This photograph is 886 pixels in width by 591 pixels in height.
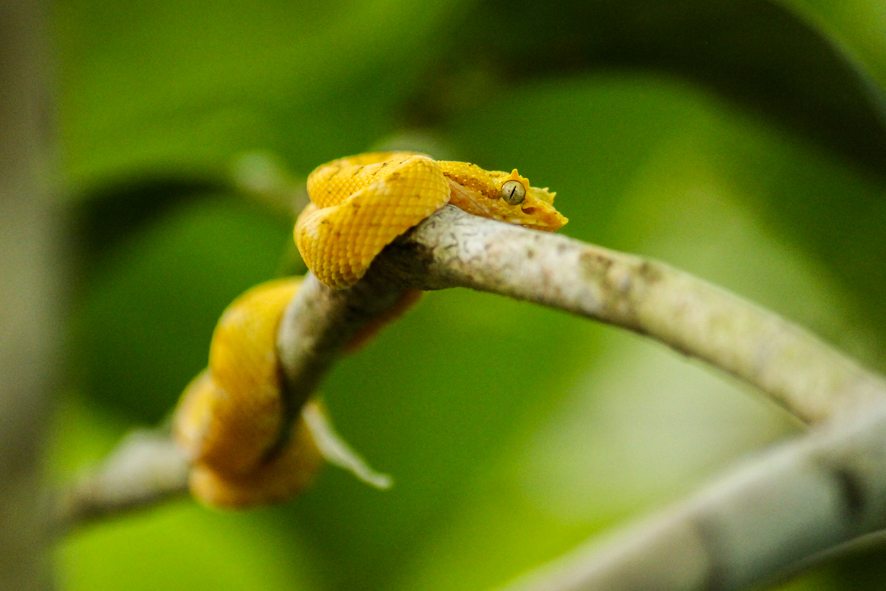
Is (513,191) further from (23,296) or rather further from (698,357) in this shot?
(23,296)

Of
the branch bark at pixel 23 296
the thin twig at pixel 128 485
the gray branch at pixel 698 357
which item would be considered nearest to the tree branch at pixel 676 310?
the gray branch at pixel 698 357

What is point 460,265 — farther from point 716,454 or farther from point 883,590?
point 716,454

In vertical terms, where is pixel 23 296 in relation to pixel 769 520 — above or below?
below

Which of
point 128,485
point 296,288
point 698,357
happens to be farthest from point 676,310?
point 128,485

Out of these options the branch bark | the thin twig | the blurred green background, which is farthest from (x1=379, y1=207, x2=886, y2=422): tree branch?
the thin twig

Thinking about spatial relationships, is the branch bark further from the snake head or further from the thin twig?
the thin twig

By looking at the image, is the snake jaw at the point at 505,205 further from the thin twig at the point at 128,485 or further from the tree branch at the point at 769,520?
the thin twig at the point at 128,485

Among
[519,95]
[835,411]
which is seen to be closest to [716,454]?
[519,95]
